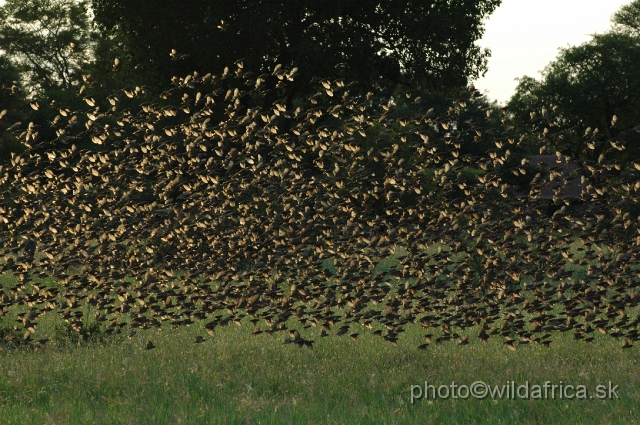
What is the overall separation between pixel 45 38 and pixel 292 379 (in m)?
51.9

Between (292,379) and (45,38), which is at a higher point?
(45,38)

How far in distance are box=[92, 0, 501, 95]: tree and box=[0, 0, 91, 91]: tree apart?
28.2 m

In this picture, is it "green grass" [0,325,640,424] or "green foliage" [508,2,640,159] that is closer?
"green grass" [0,325,640,424]

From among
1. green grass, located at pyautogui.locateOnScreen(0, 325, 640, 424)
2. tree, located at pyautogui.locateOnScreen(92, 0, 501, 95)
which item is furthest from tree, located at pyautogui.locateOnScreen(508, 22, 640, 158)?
green grass, located at pyautogui.locateOnScreen(0, 325, 640, 424)

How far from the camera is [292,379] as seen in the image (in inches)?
375

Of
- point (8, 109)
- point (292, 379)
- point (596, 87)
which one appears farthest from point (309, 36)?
point (596, 87)

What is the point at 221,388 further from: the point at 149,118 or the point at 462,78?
the point at 462,78

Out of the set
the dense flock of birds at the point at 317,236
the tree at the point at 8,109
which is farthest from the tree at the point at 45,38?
the dense flock of birds at the point at 317,236

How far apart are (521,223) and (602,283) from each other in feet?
4.59

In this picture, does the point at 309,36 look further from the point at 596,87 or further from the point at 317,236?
the point at 596,87

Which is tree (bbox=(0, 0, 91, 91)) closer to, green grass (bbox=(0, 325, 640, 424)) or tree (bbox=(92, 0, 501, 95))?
tree (bbox=(92, 0, 501, 95))

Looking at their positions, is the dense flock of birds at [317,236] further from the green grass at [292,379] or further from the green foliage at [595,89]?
the green foliage at [595,89]

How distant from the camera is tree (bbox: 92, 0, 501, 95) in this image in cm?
2623

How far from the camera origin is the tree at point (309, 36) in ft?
86.1
